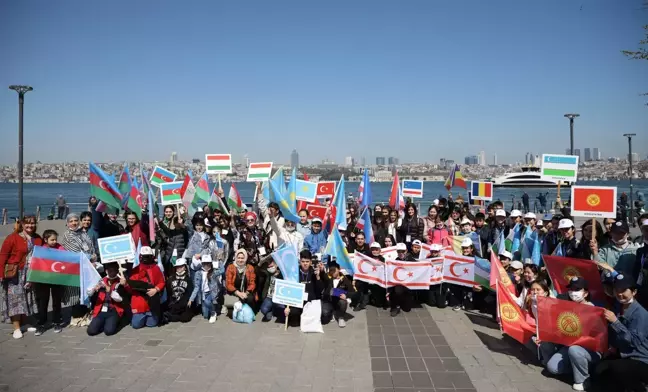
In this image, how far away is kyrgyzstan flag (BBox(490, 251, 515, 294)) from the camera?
759 cm

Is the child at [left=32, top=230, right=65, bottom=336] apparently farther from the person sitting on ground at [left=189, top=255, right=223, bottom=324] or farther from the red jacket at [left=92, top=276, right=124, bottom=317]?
the person sitting on ground at [left=189, top=255, right=223, bottom=324]

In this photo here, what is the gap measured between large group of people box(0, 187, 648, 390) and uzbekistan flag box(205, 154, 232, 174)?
324 centimetres

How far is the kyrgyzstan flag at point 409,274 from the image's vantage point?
890cm

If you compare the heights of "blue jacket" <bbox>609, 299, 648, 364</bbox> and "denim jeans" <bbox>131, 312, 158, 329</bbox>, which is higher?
"blue jacket" <bbox>609, 299, 648, 364</bbox>

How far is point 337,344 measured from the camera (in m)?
7.25

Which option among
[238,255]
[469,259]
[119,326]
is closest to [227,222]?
[238,255]

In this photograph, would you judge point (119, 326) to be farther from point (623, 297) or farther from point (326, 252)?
point (623, 297)

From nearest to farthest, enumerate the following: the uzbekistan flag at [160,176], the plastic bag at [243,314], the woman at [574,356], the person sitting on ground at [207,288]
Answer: the woman at [574,356], the plastic bag at [243,314], the person sitting on ground at [207,288], the uzbekistan flag at [160,176]

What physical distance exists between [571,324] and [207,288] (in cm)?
607

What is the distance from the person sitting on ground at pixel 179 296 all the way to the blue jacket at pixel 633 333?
676cm

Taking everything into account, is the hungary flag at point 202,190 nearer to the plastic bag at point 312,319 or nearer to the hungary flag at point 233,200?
the hungary flag at point 233,200

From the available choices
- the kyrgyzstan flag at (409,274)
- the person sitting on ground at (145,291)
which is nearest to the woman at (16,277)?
the person sitting on ground at (145,291)

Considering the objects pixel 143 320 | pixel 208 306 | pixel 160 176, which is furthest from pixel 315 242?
pixel 160 176

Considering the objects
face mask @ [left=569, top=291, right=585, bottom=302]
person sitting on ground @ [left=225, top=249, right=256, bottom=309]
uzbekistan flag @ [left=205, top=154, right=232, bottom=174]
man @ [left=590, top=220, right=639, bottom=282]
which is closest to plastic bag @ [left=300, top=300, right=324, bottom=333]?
person sitting on ground @ [left=225, top=249, right=256, bottom=309]
